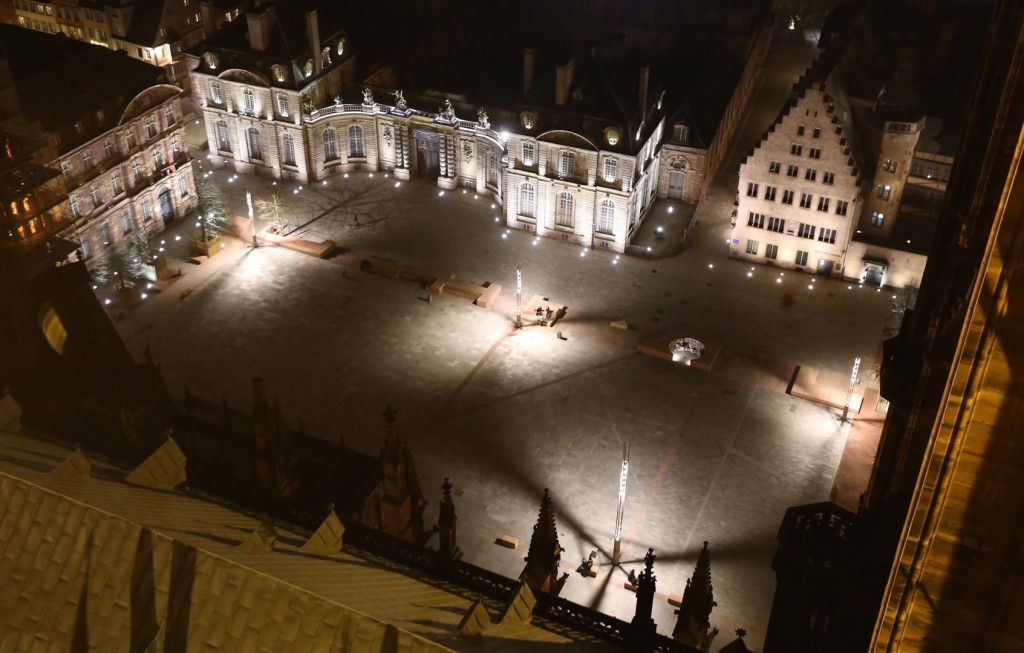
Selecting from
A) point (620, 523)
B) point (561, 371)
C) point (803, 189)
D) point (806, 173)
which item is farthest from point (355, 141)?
point (620, 523)

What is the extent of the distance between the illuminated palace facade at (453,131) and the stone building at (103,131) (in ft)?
29.7

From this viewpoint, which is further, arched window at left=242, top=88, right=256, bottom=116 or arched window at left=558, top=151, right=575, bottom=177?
arched window at left=242, top=88, right=256, bottom=116

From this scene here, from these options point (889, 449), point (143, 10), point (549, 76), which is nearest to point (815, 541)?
point (889, 449)

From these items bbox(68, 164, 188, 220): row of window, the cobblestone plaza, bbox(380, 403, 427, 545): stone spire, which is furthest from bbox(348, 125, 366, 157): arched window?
bbox(380, 403, 427, 545): stone spire

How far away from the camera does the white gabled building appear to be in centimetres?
7931

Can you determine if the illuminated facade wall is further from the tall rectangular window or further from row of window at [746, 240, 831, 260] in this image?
row of window at [746, 240, 831, 260]

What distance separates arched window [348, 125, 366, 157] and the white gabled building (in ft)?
126

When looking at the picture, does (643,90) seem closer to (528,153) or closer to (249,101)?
(528,153)

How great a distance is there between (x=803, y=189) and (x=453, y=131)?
33.2 meters

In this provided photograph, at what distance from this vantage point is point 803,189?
83.2m

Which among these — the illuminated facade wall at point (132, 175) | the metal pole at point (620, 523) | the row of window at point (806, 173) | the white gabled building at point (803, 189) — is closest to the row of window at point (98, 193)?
the illuminated facade wall at point (132, 175)

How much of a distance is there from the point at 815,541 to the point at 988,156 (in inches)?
493

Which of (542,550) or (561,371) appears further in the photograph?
(561,371)

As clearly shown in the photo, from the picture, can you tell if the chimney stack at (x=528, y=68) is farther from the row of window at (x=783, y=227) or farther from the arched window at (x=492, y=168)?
the row of window at (x=783, y=227)
